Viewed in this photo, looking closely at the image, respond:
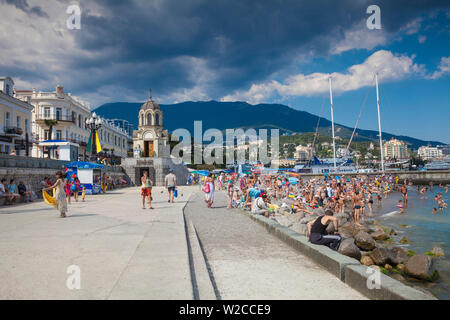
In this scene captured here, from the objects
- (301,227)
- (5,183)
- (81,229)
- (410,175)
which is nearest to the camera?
(81,229)

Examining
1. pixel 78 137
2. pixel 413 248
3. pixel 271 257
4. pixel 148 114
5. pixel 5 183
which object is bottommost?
pixel 413 248

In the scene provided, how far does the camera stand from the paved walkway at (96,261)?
366 centimetres

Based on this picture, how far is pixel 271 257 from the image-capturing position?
242 inches

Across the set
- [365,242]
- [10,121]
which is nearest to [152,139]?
[10,121]

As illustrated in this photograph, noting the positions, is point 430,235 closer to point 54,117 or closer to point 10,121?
point 10,121

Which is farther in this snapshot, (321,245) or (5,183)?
(5,183)

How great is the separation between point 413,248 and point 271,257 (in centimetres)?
708

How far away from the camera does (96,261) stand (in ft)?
16.4

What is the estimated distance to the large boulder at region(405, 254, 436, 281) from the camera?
22.7 feet

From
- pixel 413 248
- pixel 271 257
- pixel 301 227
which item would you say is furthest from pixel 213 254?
pixel 413 248

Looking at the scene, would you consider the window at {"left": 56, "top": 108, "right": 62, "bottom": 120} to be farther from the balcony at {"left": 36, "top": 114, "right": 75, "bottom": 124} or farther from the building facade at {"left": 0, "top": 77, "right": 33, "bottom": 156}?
the building facade at {"left": 0, "top": 77, "right": 33, "bottom": 156}

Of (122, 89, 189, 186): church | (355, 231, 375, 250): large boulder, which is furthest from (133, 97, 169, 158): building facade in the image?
(355, 231, 375, 250): large boulder

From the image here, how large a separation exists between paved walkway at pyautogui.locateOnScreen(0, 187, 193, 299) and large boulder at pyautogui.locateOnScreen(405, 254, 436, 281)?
17.8ft
